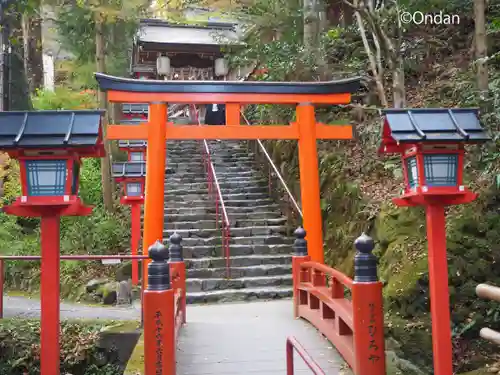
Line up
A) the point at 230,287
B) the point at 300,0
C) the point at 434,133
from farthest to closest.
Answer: the point at 300,0
the point at 230,287
the point at 434,133

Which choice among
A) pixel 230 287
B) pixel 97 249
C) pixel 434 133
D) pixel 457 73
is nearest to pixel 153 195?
pixel 230 287

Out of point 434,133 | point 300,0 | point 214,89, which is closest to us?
point 434,133

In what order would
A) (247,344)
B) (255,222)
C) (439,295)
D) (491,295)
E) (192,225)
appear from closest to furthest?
(491,295) → (439,295) → (247,344) → (192,225) → (255,222)

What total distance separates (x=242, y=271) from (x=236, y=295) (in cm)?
90

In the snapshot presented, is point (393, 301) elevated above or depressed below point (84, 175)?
below

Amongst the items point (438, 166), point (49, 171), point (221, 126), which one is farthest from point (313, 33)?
point (49, 171)

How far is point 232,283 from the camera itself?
10.4 m

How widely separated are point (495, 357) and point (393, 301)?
1.37 m

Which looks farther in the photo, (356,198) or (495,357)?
(356,198)

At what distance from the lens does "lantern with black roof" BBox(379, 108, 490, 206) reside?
4281 mm

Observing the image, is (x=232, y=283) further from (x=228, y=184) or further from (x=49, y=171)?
(x=49, y=171)

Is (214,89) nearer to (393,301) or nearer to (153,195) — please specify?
(153,195)

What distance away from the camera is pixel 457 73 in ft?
36.5

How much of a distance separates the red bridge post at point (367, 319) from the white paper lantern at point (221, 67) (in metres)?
18.1
